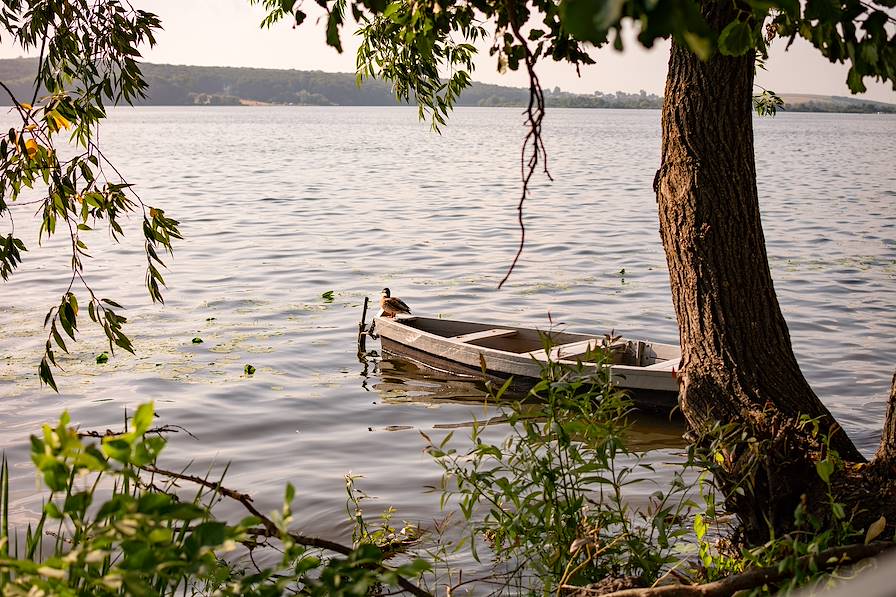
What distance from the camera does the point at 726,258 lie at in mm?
4926

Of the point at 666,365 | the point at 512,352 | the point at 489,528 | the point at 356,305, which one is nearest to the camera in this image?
the point at 489,528

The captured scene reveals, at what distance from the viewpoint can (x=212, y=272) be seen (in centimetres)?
1983

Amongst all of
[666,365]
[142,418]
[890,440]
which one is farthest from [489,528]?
[666,365]

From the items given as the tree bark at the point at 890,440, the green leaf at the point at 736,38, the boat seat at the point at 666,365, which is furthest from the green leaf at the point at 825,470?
the boat seat at the point at 666,365

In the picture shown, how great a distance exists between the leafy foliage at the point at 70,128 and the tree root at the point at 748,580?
282cm

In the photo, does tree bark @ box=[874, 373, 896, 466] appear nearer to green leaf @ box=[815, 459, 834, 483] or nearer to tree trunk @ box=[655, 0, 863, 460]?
tree trunk @ box=[655, 0, 863, 460]

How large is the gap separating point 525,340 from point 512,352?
51 centimetres

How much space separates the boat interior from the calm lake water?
65cm

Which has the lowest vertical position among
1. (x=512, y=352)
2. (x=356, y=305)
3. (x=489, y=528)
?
(x=356, y=305)

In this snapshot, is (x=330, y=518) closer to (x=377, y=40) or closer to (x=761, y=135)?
(x=377, y=40)

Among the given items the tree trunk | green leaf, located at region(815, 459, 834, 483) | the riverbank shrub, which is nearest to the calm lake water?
the riverbank shrub

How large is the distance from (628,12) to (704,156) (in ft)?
11.7

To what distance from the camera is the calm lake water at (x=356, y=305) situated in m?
10.1

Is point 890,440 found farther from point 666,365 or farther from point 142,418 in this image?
point 666,365
